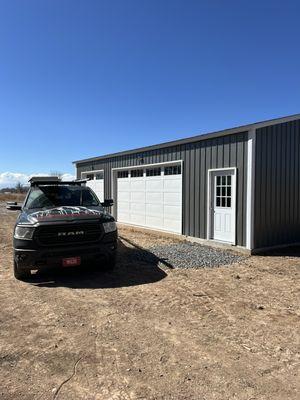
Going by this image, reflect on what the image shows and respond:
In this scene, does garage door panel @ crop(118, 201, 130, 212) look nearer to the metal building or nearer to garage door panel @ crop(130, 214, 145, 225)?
garage door panel @ crop(130, 214, 145, 225)

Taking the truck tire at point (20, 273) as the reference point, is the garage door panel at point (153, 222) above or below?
above

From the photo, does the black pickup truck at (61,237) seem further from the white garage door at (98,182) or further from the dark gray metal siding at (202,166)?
the white garage door at (98,182)

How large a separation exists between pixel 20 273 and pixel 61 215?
141cm

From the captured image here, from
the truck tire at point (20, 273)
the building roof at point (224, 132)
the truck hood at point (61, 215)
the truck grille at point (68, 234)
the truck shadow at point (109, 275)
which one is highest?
the building roof at point (224, 132)

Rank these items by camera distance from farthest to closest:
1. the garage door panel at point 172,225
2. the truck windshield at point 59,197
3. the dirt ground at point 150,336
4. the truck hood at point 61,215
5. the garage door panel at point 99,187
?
the garage door panel at point 99,187 → the garage door panel at point 172,225 → the truck windshield at point 59,197 → the truck hood at point 61,215 → the dirt ground at point 150,336

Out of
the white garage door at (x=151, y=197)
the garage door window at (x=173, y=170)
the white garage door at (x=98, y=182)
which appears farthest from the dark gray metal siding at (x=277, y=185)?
the white garage door at (x=98, y=182)

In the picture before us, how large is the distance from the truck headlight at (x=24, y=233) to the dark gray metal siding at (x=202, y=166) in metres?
5.99

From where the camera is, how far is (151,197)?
14.7 meters

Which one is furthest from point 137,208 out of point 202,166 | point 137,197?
point 202,166

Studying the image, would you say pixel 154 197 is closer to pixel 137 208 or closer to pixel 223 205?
pixel 137 208

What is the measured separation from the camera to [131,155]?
627 inches

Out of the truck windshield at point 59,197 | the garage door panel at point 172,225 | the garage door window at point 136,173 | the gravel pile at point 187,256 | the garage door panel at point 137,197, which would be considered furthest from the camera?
the garage door window at point 136,173

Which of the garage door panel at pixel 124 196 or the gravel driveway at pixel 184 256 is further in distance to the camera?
the garage door panel at pixel 124 196

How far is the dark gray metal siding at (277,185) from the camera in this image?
1008 cm
